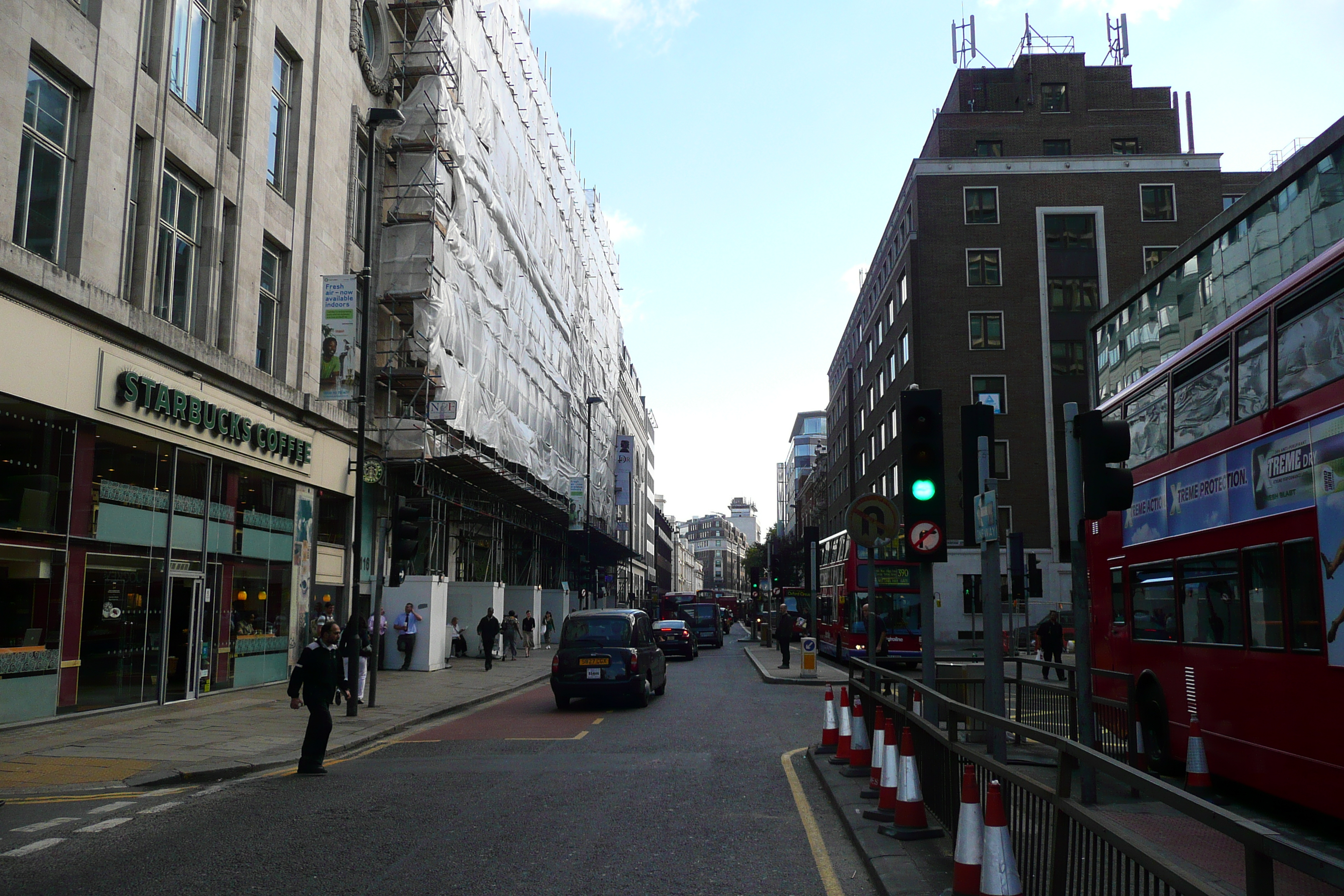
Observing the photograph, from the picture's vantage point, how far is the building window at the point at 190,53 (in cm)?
1856

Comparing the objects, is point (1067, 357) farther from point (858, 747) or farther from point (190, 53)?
point (858, 747)

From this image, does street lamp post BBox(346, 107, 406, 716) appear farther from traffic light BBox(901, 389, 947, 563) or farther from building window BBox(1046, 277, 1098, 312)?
building window BBox(1046, 277, 1098, 312)

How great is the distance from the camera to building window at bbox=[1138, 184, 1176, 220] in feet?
170

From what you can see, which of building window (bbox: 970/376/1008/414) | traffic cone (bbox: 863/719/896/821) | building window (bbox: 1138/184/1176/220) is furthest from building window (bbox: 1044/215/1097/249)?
traffic cone (bbox: 863/719/896/821)

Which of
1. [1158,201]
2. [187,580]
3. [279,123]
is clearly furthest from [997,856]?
[1158,201]

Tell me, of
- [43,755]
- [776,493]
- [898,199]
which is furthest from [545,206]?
[776,493]

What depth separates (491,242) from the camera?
34094 millimetres

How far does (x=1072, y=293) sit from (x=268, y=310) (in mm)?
40576

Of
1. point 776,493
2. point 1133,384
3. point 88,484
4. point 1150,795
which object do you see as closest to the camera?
point 1150,795

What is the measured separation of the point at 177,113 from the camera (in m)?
18.5

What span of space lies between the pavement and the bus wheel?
30.2ft

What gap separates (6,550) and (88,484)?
1.99 metres

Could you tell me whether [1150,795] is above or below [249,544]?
below

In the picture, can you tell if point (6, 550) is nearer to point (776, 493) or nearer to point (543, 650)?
point (543, 650)
